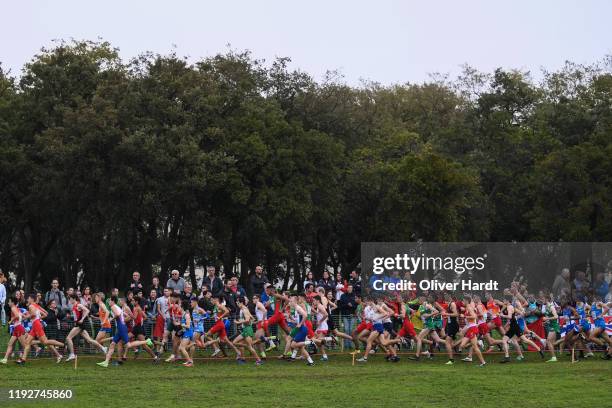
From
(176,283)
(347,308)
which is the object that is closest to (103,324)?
(176,283)

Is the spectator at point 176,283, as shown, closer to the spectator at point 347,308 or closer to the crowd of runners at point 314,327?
the crowd of runners at point 314,327

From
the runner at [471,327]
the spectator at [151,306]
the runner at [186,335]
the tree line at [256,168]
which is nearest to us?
the runner at [186,335]

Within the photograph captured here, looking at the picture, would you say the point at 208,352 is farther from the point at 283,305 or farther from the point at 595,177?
the point at 595,177

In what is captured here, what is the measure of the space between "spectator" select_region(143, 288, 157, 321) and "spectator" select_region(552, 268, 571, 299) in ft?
42.4

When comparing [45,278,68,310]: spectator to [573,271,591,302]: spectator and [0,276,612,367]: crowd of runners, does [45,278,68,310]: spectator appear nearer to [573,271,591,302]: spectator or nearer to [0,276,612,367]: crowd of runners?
[0,276,612,367]: crowd of runners

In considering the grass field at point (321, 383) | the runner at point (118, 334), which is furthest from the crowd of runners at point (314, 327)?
the grass field at point (321, 383)

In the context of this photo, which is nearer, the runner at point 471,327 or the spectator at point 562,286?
the runner at point 471,327

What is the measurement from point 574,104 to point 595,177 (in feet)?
23.8

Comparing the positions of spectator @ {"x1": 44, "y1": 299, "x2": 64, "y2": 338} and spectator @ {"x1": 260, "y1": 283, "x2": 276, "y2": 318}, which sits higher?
spectator @ {"x1": 260, "y1": 283, "x2": 276, "y2": 318}

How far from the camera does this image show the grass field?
23.2 meters

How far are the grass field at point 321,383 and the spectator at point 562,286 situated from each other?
14.8 feet

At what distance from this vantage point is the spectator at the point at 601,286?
113 ft

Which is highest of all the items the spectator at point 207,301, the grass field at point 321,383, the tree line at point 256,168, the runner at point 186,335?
the tree line at point 256,168

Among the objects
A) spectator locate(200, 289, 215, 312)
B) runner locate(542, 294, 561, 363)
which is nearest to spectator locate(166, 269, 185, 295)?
spectator locate(200, 289, 215, 312)
